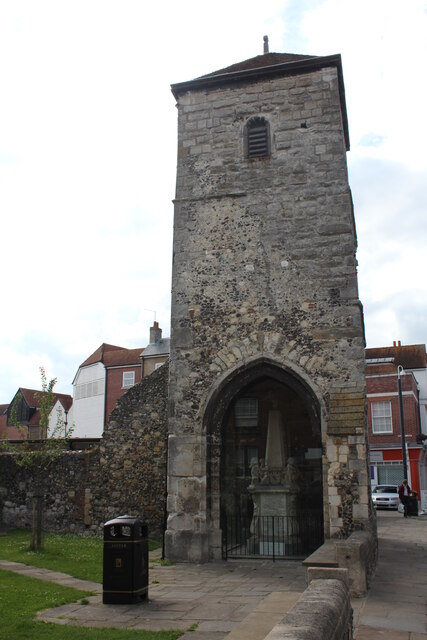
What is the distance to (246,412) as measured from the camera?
544 inches

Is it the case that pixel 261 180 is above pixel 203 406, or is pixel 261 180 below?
above

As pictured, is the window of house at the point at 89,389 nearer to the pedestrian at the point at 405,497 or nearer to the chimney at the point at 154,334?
the chimney at the point at 154,334

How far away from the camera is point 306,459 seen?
43.8ft

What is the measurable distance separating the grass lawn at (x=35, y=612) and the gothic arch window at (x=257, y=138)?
901 cm

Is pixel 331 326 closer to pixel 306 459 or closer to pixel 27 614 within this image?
pixel 306 459

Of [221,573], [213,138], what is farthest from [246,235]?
[221,573]

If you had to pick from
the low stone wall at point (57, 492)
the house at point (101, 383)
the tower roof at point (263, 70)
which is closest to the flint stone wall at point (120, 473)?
the low stone wall at point (57, 492)

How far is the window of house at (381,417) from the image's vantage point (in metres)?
33.7

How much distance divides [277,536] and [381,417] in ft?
77.4

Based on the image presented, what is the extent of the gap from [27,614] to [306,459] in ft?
26.1

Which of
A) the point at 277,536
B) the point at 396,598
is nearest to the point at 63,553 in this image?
the point at 277,536

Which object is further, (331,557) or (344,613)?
(331,557)

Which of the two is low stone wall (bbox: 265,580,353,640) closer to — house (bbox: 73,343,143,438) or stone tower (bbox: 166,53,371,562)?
stone tower (bbox: 166,53,371,562)

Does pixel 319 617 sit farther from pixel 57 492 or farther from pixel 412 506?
pixel 412 506
